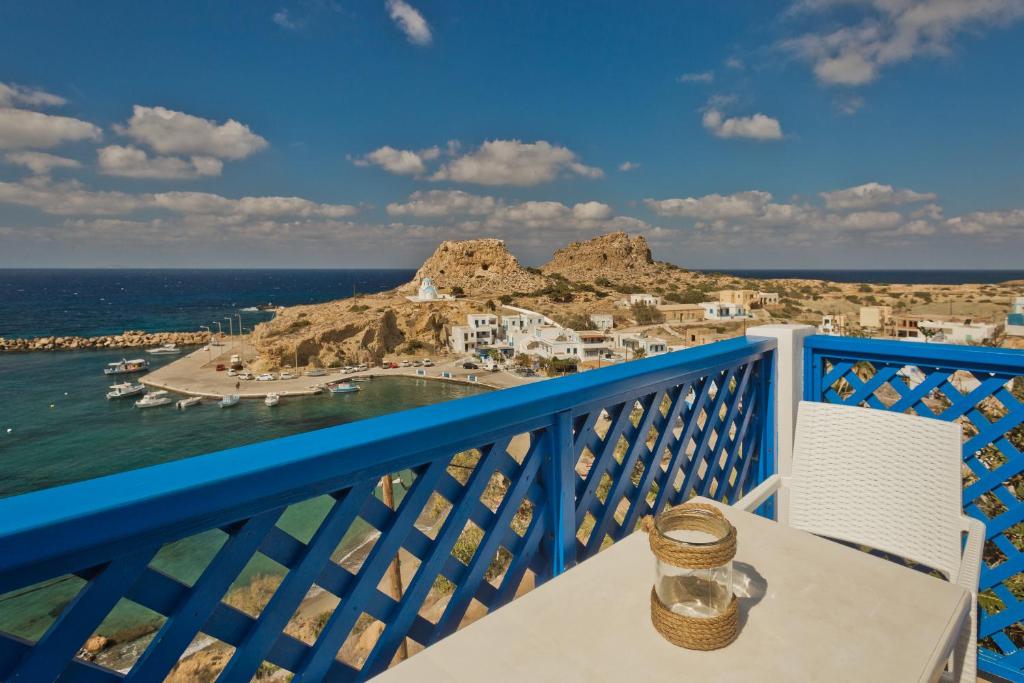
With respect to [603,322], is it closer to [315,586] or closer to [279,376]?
[279,376]

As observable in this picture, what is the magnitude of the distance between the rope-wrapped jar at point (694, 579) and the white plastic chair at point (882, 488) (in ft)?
2.27

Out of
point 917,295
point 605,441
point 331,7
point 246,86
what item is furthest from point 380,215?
point 605,441

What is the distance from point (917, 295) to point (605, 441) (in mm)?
47433

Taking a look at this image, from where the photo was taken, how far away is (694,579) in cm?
91

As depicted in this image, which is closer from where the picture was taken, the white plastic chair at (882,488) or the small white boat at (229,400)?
the white plastic chair at (882,488)

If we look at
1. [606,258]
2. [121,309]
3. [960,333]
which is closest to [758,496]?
[960,333]

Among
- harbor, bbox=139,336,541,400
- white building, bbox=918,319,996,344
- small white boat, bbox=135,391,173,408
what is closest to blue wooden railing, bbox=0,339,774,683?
white building, bbox=918,319,996,344

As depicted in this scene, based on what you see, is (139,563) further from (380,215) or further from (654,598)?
(380,215)

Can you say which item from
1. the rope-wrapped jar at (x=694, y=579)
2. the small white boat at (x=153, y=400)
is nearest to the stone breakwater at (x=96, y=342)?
the small white boat at (x=153, y=400)

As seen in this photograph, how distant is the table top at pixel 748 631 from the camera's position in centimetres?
81

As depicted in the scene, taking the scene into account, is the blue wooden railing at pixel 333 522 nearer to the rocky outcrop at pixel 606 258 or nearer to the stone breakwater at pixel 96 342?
the stone breakwater at pixel 96 342

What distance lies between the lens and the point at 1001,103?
108 ft

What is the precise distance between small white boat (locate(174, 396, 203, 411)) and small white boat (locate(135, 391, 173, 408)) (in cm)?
78

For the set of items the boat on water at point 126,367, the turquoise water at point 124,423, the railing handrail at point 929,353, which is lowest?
the turquoise water at point 124,423
